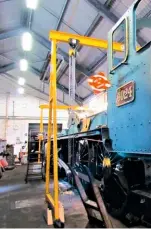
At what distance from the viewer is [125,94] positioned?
2.62m

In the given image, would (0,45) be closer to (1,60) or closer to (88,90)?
(1,60)

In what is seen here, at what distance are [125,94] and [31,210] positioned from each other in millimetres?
2672

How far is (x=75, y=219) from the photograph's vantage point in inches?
126

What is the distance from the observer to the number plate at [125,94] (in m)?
2.50

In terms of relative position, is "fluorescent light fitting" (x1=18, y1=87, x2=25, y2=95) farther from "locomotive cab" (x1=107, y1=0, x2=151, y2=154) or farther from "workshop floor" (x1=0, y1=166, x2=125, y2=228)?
"locomotive cab" (x1=107, y1=0, x2=151, y2=154)

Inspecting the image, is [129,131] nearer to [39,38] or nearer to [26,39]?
[26,39]

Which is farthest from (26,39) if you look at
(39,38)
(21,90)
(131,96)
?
(21,90)

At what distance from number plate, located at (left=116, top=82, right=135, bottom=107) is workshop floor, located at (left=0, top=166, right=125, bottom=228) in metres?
1.66

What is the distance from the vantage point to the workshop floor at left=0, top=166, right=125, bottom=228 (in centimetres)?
309

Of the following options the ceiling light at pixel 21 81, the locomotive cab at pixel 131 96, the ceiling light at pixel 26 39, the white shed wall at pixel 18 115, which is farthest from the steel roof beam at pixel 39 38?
the locomotive cab at pixel 131 96

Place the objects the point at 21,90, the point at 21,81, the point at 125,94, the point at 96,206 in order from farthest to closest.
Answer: the point at 21,90 < the point at 21,81 < the point at 96,206 < the point at 125,94

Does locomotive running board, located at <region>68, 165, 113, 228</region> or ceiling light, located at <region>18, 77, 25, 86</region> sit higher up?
ceiling light, located at <region>18, 77, 25, 86</region>

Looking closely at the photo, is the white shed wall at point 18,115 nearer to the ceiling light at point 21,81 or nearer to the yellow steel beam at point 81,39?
the ceiling light at point 21,81

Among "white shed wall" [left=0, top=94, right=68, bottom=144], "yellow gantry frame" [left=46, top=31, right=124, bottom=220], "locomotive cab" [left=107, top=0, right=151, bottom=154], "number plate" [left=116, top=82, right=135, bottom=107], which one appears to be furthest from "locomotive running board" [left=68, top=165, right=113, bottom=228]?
"white shed wall" [left=0, top=94, right=68, bottom=144]
